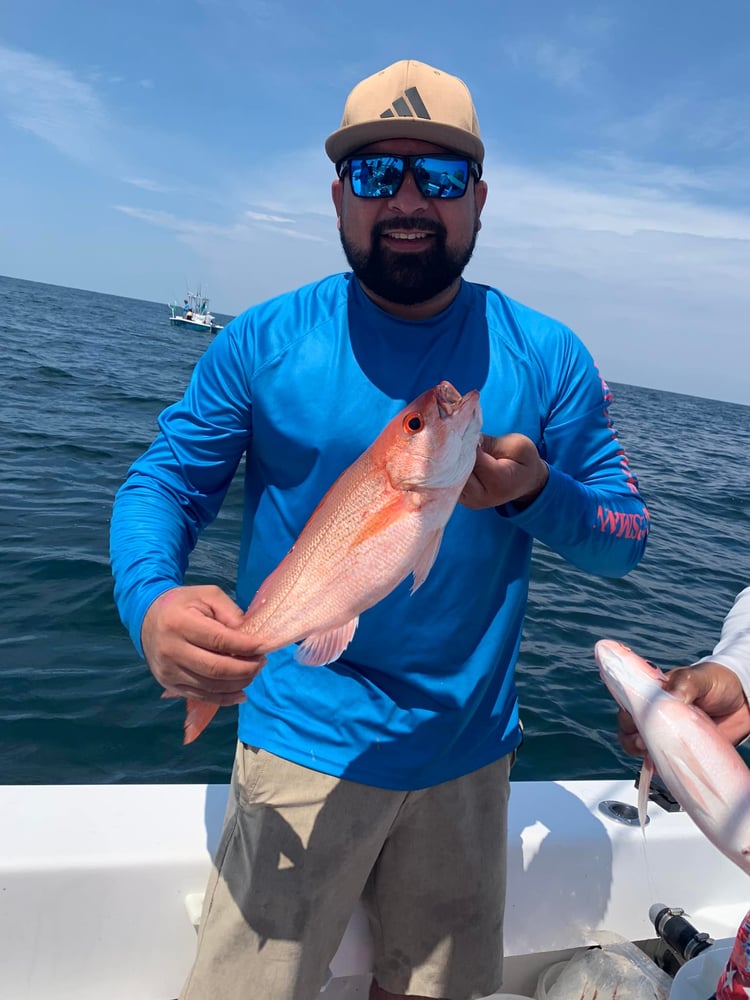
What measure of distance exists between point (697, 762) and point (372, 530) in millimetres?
1032

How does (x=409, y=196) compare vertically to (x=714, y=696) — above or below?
above

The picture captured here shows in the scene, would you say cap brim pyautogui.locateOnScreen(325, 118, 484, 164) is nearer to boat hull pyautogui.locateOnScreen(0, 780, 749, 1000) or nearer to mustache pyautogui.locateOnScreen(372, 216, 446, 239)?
mustache pyautogui.locateOnScreen(372, 216, 446, 239)

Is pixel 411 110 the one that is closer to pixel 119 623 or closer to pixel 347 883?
pixel 347 883

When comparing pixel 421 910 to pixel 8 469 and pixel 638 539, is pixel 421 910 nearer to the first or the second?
pixel 638 539

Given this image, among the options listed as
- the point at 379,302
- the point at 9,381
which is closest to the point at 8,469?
the point at 9,381

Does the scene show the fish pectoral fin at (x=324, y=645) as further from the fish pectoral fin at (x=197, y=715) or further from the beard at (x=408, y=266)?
the beard at (x=408, y=266)

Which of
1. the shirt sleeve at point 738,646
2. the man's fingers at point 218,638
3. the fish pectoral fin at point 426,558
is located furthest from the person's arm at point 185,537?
the shirt sleeve at point 738,646

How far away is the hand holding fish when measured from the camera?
5.57 ft

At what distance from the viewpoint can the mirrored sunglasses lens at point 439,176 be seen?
2.34 meters

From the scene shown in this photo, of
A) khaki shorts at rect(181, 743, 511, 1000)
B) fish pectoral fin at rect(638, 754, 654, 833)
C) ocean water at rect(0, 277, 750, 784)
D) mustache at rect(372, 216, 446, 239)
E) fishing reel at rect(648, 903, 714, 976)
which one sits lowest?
ocean water at rect(0, 277, 750, 784)

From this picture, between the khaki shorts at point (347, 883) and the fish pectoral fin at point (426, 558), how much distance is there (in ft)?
2.69

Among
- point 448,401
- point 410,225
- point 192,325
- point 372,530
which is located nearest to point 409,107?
point 410,225

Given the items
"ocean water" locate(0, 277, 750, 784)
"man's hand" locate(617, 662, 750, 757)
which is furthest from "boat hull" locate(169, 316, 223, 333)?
"man's hand" locate(617, 662, 750, 757)

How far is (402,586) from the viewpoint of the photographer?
91.2 inches
